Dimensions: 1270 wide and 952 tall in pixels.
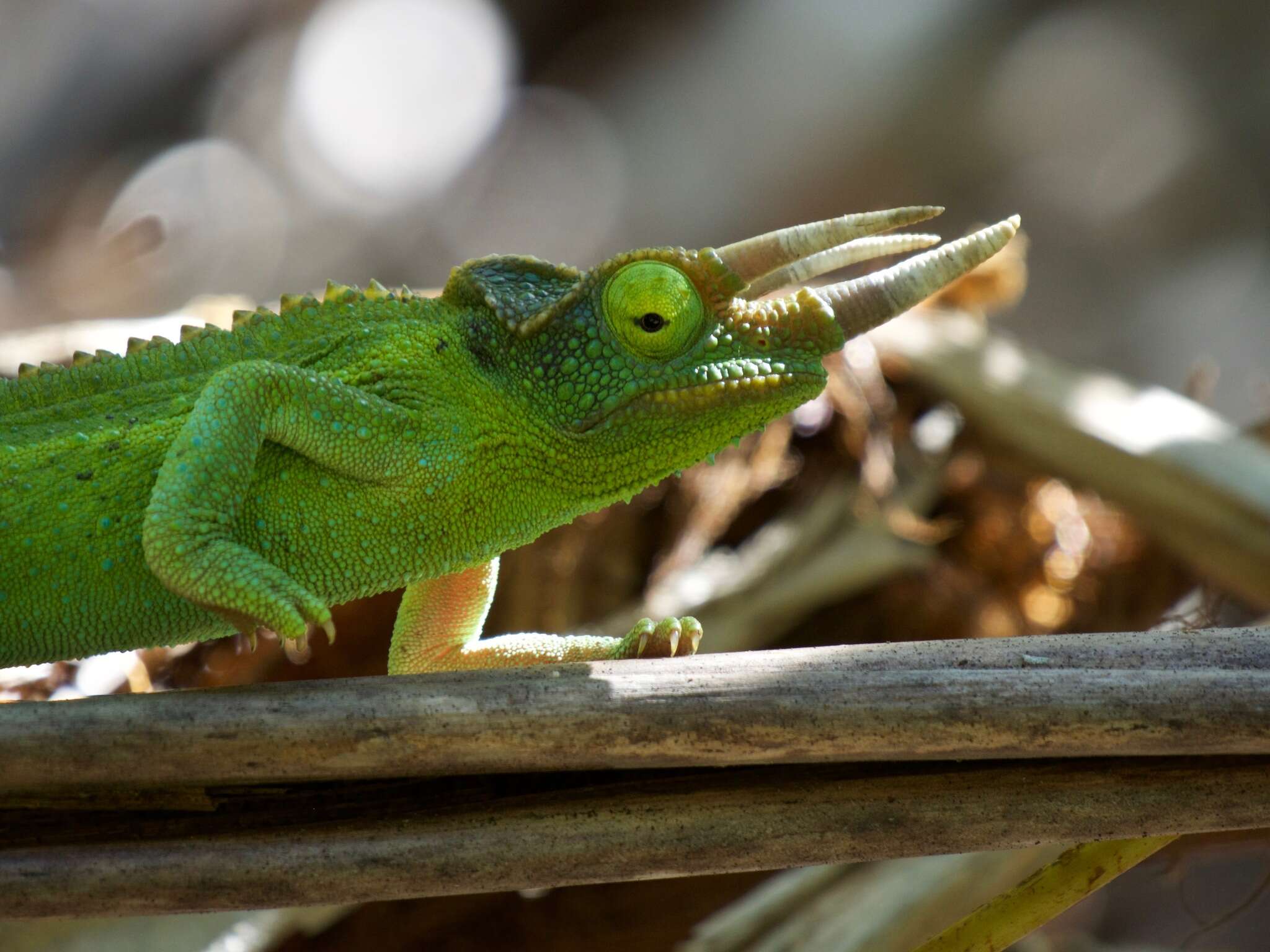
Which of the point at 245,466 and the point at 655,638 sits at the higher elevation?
the point at 245,466

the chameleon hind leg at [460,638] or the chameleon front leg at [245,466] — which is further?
the chameleon hind leg at [460,638]

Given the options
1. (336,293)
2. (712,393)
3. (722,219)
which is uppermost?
(722,219)

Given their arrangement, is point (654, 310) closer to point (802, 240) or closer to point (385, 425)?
point (802, 240)

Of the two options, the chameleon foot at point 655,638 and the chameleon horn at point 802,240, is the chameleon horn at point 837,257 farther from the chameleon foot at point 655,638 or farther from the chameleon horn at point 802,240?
the chameleon foot at point 655,638

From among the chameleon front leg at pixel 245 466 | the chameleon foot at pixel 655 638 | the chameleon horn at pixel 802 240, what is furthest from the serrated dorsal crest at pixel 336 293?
the chameleon foot at pixel 655 638

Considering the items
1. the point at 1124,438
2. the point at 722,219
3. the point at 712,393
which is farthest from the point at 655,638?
the point at 722,219

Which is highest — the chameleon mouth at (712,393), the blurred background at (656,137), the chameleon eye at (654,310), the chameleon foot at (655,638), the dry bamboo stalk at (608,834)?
the blurred background at (656,137)
